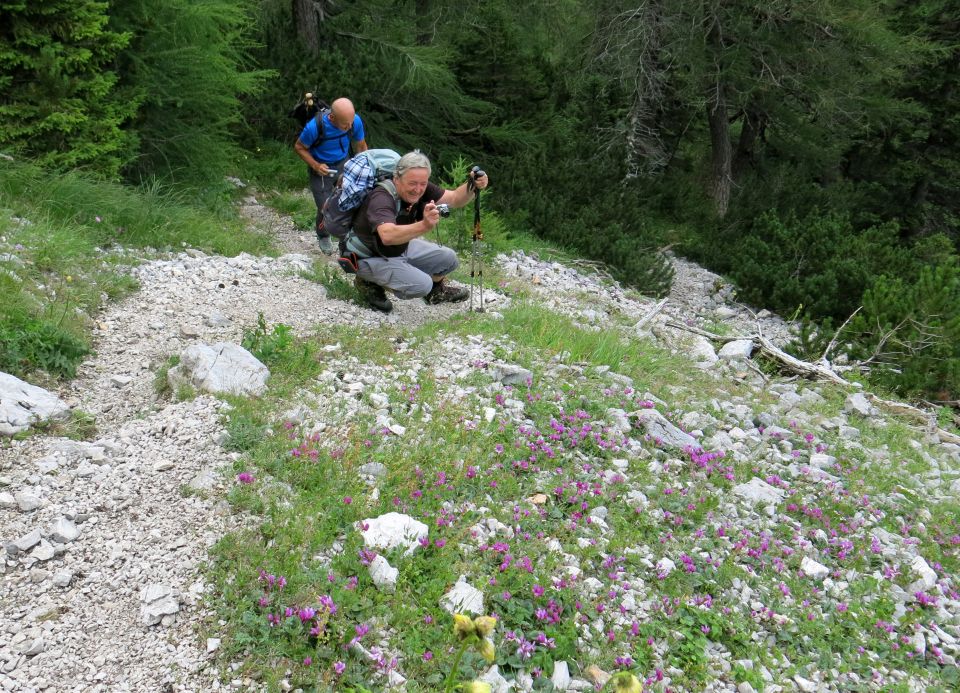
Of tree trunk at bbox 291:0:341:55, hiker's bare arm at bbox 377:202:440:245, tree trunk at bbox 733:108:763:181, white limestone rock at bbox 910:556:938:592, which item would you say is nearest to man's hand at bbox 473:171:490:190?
hiker's bare arm at bbox 377:202:440:245

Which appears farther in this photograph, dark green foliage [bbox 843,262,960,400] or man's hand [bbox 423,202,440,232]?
dark green foliage [bbox 843,262,960,400]

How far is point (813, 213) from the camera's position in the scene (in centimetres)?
1463

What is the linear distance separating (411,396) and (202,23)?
6686mm

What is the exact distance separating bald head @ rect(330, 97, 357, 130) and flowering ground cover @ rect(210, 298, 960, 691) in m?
3.32

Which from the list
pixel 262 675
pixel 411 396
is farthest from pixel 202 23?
pixel 262 675

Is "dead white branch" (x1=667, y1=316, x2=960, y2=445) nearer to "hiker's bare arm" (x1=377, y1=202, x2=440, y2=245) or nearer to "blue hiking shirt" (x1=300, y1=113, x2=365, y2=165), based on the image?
"hiker's bare arm" (x1=377, y1=202, x2=440, y2=245)

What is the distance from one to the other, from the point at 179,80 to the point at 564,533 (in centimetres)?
801

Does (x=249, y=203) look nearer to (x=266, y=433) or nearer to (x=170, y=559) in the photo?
(x=266, y=433)

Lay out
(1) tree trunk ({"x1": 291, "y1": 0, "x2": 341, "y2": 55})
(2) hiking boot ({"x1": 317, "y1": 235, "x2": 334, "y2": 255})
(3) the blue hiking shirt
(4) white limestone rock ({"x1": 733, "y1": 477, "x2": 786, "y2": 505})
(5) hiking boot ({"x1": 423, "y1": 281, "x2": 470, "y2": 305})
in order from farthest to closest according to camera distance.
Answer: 1. (1) tree trunk ({"x1": 291, "y1": 0, "x2": 341, "y2": 55})
2. (2) hiking boot ({"x1": 317, "y1": 235, "x2": 334, "y2": 255})
3. (3) the blue hiking shirt
4. (5) hiking boot ({"x1": 423, "y1": 281, "x2": 470, "y2": 305})
5. (4) white limestone rock ({"x1": 733, "y1": 477, "x2": 786, "y2": 505})

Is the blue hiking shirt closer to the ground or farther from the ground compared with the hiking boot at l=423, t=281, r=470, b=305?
farther from the ground

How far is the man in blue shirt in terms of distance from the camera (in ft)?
26.6

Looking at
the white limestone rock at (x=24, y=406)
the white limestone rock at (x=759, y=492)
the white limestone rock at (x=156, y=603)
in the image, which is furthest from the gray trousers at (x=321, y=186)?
the white limestone rock at (x=156, y=603)

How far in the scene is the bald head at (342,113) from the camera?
796cm

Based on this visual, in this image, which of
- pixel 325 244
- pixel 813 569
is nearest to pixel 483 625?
pixel 813 569
